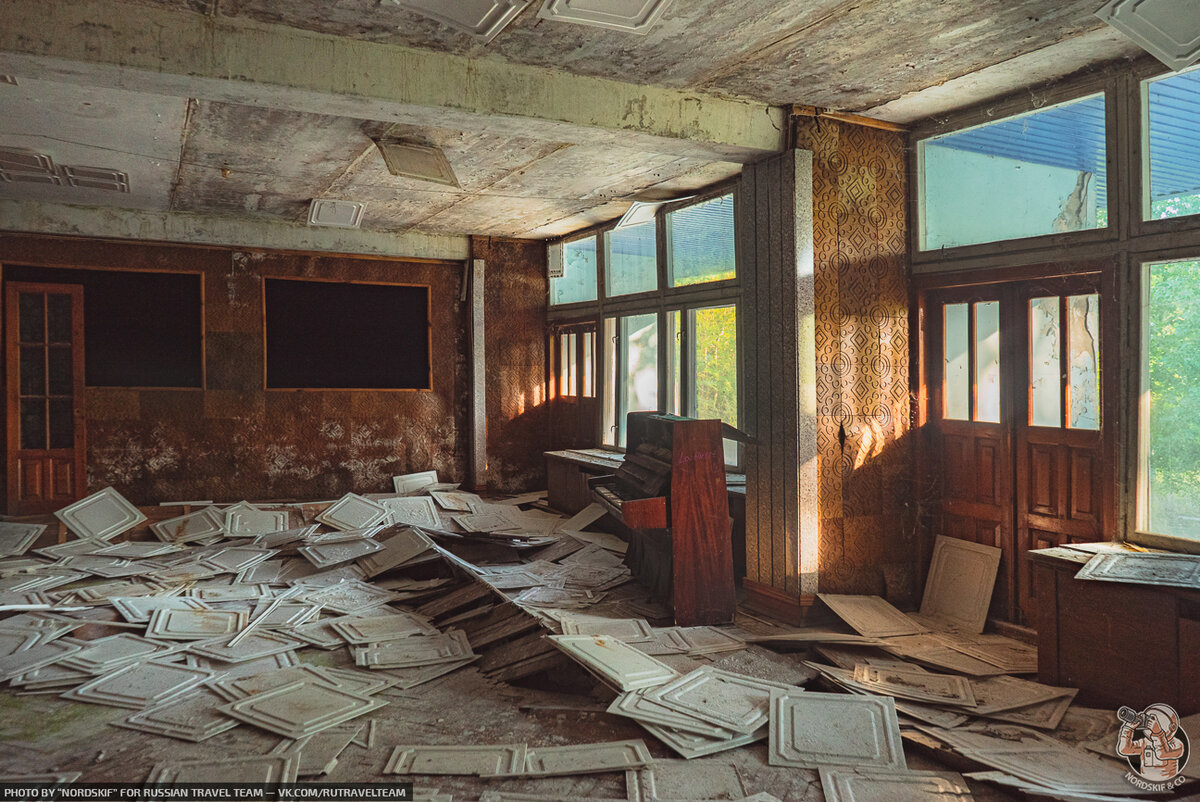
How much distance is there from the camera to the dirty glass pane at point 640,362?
874 centimetres

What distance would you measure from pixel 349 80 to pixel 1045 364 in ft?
15.1

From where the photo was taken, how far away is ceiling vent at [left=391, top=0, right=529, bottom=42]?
148 inches

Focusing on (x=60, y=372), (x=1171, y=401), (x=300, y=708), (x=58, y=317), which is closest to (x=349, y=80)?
(x=300, y=708)

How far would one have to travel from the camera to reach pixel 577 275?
1038 centimetres

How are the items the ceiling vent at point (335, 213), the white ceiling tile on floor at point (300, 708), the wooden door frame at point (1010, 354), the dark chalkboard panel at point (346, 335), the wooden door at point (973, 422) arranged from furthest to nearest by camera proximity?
the dark chalkboard panel at point (346, 335)
the ceiling vent at point (335, 213)
the wooden door at point (973, 422)
the wooden door frame at point (1010, 354)
the white ceiling tile on floor at point (300, 708)

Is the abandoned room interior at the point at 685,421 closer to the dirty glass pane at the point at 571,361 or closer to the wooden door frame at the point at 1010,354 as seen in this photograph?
the wooden door frame at the point at 1010,354

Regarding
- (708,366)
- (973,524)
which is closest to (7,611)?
(708,366)

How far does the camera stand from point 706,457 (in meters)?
5.49

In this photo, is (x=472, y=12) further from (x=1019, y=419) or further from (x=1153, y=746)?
(x=1153, y=746)

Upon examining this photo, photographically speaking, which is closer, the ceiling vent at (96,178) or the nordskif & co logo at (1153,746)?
the nordskif & co logo at (1153,746)

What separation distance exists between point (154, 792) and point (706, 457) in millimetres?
3647

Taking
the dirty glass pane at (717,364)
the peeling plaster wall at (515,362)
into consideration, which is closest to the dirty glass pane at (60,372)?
the peeling plaster wall at (515,362)

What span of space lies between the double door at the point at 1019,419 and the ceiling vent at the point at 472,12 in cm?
363

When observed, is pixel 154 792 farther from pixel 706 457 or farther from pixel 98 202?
pixel 98 202
